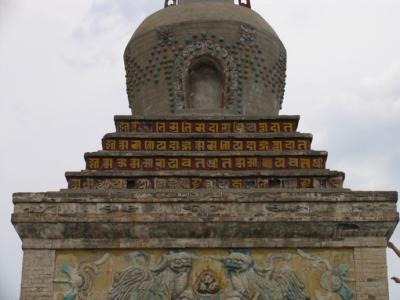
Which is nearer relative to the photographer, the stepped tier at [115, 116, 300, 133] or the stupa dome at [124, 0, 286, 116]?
the stepped tier at [115, 116, 300, 133]

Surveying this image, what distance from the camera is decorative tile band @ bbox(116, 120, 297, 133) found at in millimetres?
26547

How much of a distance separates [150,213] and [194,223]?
1.11m

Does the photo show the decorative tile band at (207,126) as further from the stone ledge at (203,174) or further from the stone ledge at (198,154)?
the stone ledge at (203,174)

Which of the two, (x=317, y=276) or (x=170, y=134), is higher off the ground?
(x=170, y=134)

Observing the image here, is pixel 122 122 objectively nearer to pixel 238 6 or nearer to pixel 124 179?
pixel 124 179

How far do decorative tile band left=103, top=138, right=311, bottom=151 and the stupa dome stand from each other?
2262mm

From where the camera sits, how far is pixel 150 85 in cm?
2914

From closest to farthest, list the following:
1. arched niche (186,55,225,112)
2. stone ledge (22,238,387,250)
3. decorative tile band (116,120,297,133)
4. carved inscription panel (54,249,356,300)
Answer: carved inscription panel (54,249,356,300), stone ledge (22,238,387,250), decorative tile band (116,120,297,133), arched niche (186,55,225,112)

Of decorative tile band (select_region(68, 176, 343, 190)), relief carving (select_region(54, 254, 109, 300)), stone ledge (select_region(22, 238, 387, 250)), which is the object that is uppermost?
decorative tile band (select_region(68, 176, 343, 190))

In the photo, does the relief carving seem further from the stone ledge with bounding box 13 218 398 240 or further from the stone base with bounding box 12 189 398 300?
the stone ledge with bounding box 13 218 398 240

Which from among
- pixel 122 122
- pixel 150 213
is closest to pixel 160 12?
pixel 122 122

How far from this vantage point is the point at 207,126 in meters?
26.6

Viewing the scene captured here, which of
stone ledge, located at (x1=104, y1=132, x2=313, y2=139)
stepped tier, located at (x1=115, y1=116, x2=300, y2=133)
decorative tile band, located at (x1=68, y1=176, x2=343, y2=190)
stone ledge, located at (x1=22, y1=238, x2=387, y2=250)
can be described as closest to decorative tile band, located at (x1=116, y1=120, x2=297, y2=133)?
stepped tier, located at (x1=115, y1=116, x2=300, y2=133)

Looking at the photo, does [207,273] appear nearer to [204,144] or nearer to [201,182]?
[201,182]
